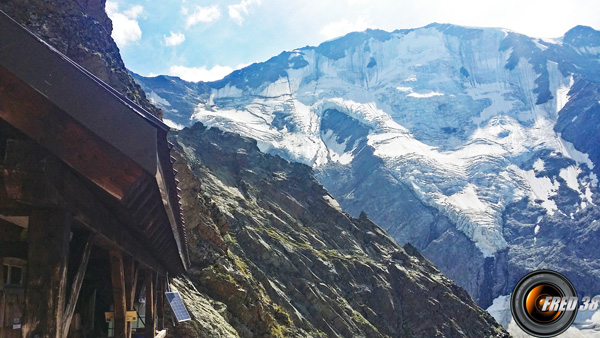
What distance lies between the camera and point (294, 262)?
6875cm

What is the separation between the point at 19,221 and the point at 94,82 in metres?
1.93

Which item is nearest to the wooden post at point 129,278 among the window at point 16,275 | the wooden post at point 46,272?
the window at point 16,275

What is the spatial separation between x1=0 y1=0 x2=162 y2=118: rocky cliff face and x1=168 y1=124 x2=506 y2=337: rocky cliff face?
7.90 metres

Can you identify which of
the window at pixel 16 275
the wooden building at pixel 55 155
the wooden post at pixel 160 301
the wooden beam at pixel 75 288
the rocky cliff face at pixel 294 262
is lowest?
the rocky cliff face at pixel 294 262

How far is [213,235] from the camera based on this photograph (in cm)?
3322

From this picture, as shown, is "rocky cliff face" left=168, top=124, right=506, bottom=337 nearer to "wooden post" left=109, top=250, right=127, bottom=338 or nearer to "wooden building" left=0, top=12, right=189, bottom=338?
"wooden post" left=109, top=250, right=127, bottom=338

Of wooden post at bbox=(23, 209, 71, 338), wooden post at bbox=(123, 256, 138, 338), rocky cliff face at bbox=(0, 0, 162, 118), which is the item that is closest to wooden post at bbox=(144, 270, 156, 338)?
wooden post at bbox=(123, 256, 138, 338)

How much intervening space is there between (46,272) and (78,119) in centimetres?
152

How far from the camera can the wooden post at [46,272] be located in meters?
4.64

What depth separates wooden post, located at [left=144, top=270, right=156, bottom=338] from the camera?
11836mm

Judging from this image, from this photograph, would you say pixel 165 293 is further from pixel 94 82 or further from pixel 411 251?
pixel 411 251

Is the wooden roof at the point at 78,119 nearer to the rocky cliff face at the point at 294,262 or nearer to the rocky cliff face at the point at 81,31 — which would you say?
the rocky cliff face at the point at 294,262

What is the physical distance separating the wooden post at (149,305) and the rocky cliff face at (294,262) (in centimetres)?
1269

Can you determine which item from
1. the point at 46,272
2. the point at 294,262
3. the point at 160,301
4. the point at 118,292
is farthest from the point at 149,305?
the point at 294,262
